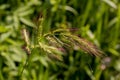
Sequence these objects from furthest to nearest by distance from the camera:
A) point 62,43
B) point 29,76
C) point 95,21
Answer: point 95,21
point 29,76
point 62,43

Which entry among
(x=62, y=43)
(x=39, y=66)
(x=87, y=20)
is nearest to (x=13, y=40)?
(x=39, y=66)

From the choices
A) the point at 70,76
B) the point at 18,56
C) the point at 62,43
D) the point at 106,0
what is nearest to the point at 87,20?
the point at 106,0

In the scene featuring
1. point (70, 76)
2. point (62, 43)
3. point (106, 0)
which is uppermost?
point (62, 43)

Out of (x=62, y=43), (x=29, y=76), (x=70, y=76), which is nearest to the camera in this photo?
(x=62, y=43)

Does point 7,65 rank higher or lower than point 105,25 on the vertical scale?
lower

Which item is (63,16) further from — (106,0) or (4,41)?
(4,41)

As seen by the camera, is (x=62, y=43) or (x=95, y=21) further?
(x=95, y=21)
